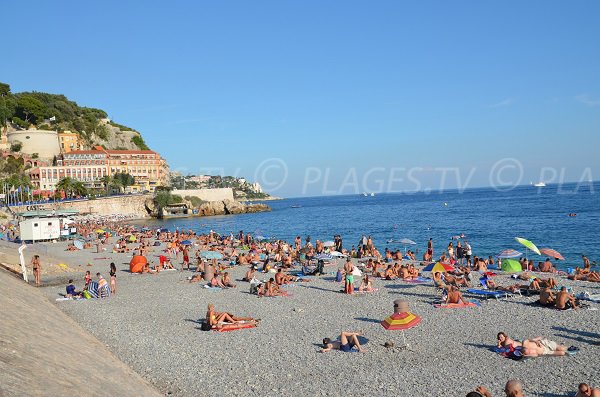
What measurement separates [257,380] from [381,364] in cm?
255

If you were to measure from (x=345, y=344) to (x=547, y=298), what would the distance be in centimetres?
690

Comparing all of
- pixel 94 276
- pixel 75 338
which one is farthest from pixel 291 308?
pixel 94 276

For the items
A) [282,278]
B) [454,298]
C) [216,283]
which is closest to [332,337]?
[454,298]

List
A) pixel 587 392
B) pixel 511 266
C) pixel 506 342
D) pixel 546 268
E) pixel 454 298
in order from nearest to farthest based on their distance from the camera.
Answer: pixel 587 392 → pixel 506 342 → pixel 454 298 → pixel 511 266 → pixel 546 268

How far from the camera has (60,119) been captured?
115m

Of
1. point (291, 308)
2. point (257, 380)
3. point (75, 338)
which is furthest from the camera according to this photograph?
point (291, 308)

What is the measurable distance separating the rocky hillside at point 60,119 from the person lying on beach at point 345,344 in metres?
110

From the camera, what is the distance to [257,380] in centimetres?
888

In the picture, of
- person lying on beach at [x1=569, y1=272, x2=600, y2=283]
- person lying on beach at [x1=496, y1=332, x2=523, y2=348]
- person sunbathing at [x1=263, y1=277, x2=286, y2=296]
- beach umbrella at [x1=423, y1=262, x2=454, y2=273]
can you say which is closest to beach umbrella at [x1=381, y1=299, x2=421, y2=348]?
person lying on beach at [x1=496, y1=332, x2=523, y2=348]

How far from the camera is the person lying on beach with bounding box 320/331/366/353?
34.3ft

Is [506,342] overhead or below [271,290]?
overhead

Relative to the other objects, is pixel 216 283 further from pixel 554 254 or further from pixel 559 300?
pixel 554 254

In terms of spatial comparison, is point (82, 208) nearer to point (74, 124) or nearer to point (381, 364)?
point (74, 124)

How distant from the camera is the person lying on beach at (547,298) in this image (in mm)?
13655
